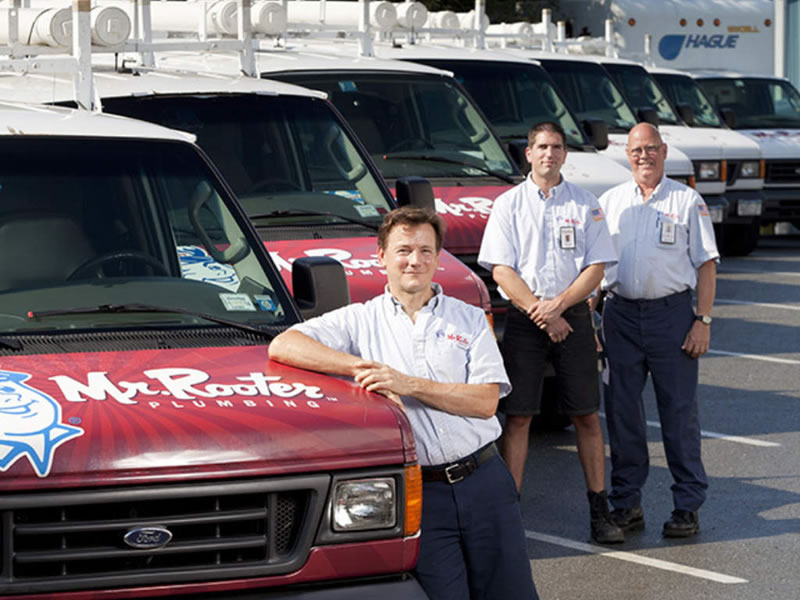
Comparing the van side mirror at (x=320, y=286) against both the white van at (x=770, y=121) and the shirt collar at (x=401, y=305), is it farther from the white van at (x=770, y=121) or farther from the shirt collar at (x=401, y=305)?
the white van at (x=770, y=121)

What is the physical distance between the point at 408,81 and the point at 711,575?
4.77m

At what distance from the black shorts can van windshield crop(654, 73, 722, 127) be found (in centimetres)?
1214

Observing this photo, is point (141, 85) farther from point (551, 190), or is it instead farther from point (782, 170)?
point (782, 170)

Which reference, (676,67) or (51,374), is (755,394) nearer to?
(51,374)

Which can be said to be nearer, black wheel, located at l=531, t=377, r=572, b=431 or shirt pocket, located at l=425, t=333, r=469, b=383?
shirt pocket, located at l=425, t=333, r=469, b=383

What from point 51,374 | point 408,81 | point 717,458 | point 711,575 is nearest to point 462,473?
point 51,374

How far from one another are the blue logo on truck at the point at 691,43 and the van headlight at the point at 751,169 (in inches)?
213

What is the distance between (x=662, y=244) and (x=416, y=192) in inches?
53.6

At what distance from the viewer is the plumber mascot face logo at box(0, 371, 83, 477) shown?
390 cm

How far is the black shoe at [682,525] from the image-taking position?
24.0ft

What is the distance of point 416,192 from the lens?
8125 millimetres

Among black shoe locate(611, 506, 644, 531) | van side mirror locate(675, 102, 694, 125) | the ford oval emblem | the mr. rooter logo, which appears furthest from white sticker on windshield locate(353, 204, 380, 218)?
van side mirror locate(675, 102, 694, 125)

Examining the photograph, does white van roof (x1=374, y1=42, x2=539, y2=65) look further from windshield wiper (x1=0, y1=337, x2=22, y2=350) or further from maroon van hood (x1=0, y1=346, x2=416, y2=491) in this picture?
maroon van hood (x1=0, y1=346, x2=416, y2=491)

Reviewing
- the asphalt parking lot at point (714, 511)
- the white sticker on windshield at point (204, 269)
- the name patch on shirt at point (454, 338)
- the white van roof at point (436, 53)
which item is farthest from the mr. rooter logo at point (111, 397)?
the white van roof at point (436, 53)
